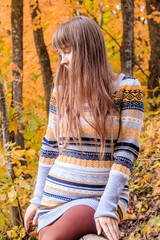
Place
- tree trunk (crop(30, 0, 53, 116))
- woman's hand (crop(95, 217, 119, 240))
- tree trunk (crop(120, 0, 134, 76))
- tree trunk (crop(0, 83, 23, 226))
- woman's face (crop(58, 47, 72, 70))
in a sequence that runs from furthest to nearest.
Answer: tree trunk (crop(30, 0, 53, 116))
tree trunk (crop(120, 0, 134, 76))
tree trunk (crop(0, 83, 23, 226))
woman's face (crop(58, 47, 72, 70))
woman's hand (crop(95, 217, 119, 240))

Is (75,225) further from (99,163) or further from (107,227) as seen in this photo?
(99,163)

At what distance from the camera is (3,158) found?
8.52 ft

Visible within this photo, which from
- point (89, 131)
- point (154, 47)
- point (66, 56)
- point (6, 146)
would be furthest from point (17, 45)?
point (154, 47)

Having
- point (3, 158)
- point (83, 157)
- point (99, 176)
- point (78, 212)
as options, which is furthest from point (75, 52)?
point (3, 158)

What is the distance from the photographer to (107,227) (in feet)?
4.20

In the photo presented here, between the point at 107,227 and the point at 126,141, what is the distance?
47cm

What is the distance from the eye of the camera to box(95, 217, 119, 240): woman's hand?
4.16ft

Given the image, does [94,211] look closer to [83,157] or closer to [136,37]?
[83,157]

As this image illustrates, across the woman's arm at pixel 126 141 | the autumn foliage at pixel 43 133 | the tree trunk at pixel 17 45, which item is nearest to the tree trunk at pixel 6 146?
the autumn foliage at pixel 43 133

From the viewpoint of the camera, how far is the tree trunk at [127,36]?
15.4ft

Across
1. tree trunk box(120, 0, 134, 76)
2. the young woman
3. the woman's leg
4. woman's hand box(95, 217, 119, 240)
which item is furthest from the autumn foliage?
woman's hand box(95, 217, 119, 240)

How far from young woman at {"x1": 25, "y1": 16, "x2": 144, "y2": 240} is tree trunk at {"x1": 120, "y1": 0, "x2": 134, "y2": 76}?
3.27 m

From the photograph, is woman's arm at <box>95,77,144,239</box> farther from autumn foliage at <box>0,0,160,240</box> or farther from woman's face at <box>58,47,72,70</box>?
autumn foliage at <box>0,0,160,240</box>

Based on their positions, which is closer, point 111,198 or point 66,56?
point 111,198
